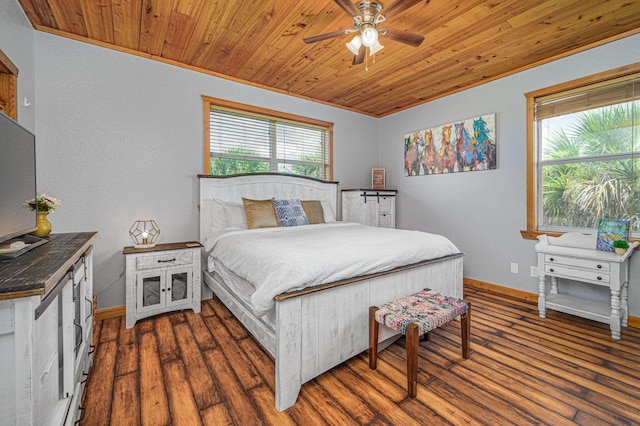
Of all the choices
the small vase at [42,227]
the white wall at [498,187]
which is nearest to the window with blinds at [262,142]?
the white wall at [498,187]

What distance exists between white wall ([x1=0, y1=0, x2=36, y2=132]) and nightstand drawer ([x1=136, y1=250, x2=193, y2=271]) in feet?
4.43

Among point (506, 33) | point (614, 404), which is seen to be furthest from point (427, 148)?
point (614, 404)

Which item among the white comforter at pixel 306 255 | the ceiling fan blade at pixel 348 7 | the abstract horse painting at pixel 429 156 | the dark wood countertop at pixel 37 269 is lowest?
the white comforter at pixel 306 255

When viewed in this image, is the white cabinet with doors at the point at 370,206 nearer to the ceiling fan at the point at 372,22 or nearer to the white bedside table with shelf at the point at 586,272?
the white bedside table with shelf at the point at 586,272

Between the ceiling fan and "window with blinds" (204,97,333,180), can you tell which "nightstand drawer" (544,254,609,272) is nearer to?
the ceiling fan

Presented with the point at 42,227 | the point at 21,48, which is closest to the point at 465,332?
the point at 42,227

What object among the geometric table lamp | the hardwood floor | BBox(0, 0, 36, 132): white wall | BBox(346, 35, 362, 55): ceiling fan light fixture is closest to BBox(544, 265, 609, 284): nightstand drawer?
the hardwood floor

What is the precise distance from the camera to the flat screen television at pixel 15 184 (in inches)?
44.7

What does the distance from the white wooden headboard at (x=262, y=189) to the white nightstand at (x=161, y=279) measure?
44 centimetres

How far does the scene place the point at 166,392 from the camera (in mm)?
1656

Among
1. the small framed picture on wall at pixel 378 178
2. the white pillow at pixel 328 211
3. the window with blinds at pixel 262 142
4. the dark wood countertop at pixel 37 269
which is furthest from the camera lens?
the small framed picture on wall at pixel 378 178

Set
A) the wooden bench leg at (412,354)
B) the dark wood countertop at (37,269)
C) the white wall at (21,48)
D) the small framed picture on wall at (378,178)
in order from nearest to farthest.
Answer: the dark wood countertop at (37,269) < the wooden bench leg at (412,354) < the white wall at (21,48) < the small framed picture on wall at (378,178)

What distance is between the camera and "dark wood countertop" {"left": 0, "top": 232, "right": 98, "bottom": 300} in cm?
78

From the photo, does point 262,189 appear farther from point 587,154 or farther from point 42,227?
point 587,154
